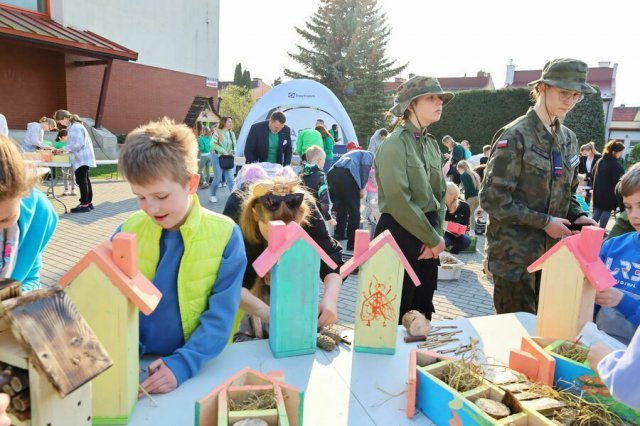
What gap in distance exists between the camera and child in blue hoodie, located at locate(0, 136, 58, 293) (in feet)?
3.73

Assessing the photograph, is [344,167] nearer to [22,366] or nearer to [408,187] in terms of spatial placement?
[408,187]

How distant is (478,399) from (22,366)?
3.12 feet

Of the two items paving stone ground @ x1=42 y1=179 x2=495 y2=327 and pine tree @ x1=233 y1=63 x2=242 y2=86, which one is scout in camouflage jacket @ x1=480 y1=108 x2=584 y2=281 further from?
pine tree @ x1=233 y1=63 x2=242 y2=86

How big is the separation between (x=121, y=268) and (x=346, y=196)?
5.37 meters

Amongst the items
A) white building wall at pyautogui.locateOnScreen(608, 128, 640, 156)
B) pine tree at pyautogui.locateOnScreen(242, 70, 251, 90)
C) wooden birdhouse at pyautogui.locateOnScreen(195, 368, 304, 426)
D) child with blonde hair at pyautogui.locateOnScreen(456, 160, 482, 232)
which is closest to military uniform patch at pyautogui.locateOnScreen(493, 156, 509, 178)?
wooden birdhouse at pyautogui.locateOnScreen(195, 368, 304, 426)

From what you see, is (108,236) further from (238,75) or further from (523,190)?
(238,75)

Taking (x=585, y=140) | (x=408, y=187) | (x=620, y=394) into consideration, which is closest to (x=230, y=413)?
(x=620, y=394)

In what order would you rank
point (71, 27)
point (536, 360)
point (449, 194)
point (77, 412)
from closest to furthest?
1. point (77, 412)
2. point (536, 360)
3. point (449, 194)
4. point (71, 27)

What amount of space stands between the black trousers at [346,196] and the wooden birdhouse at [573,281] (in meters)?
4.70

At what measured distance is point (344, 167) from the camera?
6.25 metres

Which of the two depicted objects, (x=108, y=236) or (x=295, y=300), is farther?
(x=108, y=236)

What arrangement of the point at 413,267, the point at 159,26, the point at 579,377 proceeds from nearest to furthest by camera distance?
the point at 579,377 → the point at 413,267 → the point at 159,26

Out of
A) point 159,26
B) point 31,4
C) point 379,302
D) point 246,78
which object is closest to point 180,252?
point 379,302

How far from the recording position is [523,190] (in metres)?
2.34
